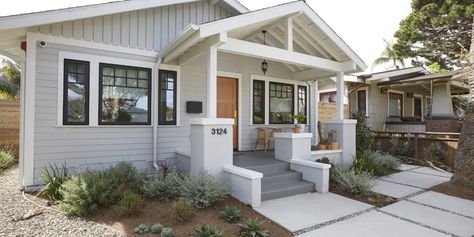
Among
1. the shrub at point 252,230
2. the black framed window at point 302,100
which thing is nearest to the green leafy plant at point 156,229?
the shrub at point 252,230

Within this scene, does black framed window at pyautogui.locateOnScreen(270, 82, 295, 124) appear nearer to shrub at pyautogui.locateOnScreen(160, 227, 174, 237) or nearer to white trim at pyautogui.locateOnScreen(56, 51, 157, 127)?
white trim at pyautogui.locateOnScreen(56, 51, 157, 127)

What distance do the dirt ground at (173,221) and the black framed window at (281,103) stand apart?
4612mm

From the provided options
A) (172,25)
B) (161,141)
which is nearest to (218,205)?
(161,141)

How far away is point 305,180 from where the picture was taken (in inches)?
227

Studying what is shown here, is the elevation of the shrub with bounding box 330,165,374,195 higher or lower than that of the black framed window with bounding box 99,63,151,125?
lower

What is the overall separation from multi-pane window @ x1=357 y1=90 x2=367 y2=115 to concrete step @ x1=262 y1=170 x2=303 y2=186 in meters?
8.25

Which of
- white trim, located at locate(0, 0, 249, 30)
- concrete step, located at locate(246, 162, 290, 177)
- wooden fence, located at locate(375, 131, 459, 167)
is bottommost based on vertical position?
concrete step, located at locate(246, 162, 290, 177)

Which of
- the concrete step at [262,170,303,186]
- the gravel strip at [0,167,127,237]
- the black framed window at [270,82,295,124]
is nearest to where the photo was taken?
the gravel strip at [0,167,127,237]

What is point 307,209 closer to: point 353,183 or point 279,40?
point 353,183

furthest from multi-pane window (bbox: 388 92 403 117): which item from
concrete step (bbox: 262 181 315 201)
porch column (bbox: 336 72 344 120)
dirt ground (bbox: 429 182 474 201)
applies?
concrete step (bbox: 262 181 315 201)

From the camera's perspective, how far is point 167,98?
654 centimetres

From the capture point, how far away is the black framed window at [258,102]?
324 inches

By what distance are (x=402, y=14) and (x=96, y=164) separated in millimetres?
17557

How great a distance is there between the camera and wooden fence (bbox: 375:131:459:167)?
27.5 ft
